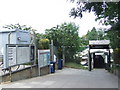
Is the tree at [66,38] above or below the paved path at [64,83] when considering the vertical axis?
above

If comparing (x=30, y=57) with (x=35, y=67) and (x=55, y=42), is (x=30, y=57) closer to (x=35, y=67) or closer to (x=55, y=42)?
(x=35, y=67)

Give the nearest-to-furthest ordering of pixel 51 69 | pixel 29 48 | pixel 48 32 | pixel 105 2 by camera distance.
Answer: pixel 105 2
pixel 29 48
pixel 51 69
pixel 48 32

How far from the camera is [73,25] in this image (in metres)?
35.5

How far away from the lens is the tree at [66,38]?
30453mm

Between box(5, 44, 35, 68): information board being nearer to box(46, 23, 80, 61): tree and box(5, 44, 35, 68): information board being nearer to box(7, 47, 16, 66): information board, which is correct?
box(7, 47, 16, 66): information board

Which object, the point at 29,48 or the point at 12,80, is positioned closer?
the point at 12,80

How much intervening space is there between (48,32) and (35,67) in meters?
13.6

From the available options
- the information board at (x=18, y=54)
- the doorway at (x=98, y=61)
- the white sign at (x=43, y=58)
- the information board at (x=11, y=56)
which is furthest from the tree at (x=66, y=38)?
the information board at (x=11, y=56)

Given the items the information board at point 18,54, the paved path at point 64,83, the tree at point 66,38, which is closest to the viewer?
the paved path at point 64,83

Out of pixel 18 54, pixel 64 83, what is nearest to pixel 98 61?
pixel 18 54

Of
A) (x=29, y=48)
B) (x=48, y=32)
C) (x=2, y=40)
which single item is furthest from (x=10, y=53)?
(x=48, y=32)

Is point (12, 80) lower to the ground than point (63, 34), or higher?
lower

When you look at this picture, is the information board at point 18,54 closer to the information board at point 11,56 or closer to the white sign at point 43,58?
the information board at point 11,56

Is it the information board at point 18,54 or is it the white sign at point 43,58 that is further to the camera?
the white sign at point 43,58
